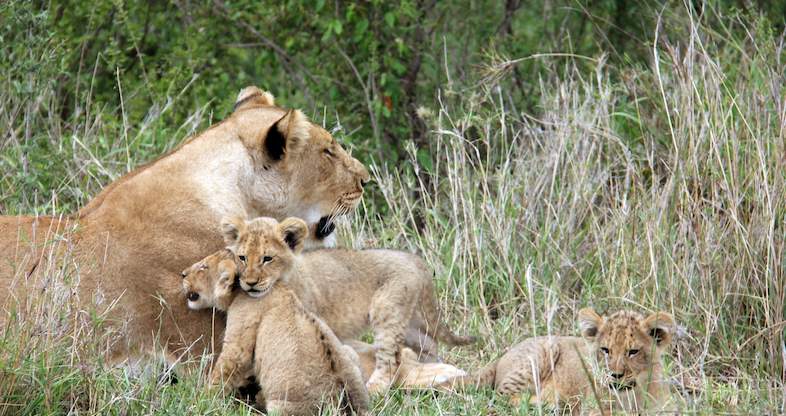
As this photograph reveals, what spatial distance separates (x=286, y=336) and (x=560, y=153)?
10.5 feet

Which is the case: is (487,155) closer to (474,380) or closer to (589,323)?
(474,380)

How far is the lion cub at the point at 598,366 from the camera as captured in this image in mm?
5535

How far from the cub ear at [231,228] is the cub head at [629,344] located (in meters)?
1.54

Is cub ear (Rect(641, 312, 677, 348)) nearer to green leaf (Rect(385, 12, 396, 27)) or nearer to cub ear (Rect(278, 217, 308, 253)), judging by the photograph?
cub ear (Rect(278, 217, 308, 253))

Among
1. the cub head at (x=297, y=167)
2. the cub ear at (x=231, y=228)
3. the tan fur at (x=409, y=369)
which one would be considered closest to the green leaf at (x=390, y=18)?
the cub head at (x=297, y=167)

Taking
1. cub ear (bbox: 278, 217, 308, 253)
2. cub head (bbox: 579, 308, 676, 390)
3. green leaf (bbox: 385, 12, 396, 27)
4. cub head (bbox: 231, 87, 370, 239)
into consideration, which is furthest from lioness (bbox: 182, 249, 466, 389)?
green leaf (bbox: 385, 12, 396, 27)

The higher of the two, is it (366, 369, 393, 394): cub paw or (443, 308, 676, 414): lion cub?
(443, 308, 676, 414): lion cub

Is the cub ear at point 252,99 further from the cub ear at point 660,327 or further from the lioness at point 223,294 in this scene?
the cub ear at point 660,327

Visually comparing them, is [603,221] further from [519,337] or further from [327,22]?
[327,22]

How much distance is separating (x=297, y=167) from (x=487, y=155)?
209 centimetres

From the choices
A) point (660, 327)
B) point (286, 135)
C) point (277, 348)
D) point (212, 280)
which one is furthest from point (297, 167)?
point (660, 327)

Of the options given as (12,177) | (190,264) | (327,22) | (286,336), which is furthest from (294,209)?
(327,22)

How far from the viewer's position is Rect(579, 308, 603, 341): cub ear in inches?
229

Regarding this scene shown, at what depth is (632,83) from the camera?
8773 mm
